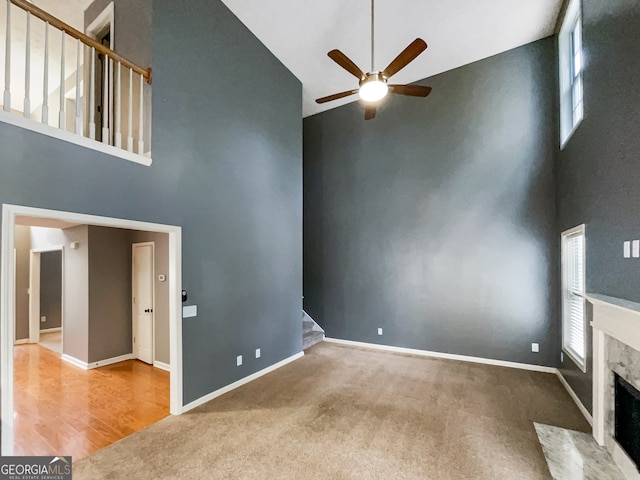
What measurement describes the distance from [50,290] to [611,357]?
10.2 m

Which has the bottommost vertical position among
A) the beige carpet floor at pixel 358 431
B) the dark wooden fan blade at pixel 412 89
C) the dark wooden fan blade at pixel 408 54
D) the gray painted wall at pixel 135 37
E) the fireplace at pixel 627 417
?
the beige carpet floor at pixel 358 431

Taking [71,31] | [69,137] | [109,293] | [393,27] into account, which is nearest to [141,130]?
[69,137]

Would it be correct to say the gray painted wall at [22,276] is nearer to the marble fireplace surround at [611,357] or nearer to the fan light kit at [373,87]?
the fan light kit at [373,87]

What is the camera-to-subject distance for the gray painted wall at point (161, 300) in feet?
15.8

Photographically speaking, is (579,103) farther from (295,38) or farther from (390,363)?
(390,363)

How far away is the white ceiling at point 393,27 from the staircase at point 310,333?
462 centimetres

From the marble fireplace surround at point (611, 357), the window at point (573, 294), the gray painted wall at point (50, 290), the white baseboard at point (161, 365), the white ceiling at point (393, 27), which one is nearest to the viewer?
the marble fireplace surround at point (611, 357)

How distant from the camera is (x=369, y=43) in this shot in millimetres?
4523

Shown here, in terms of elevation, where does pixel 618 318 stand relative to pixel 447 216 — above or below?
below

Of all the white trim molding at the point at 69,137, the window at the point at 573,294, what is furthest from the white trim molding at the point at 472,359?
the white trim molding at the point at 69,137

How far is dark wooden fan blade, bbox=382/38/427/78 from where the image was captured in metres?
2.78

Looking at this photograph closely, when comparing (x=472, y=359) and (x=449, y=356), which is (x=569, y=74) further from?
(x=449, y=356)

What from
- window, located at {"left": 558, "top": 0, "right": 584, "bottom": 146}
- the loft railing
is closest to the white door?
the loft railing

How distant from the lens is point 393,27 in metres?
4.20
